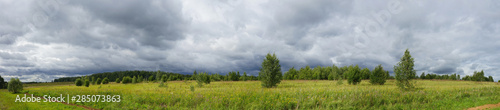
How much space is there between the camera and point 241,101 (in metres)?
14.8

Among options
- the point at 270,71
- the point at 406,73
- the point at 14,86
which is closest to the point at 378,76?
the point at 406,73

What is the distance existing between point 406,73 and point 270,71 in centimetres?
1630

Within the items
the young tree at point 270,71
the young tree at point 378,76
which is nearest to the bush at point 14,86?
the young tree at point 270,71

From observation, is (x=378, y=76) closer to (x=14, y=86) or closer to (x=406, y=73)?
(x=406, y=73)

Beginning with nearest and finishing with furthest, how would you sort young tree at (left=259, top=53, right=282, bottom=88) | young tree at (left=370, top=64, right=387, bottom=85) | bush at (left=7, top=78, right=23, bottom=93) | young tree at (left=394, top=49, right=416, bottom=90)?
1. young tree at (left=394, top=49, right=416, bottom=90)
2. young tree at (left=259, top=53, right=282, bottom=88)
3. bush at (left=7, top=78, right=23, bottom=93)
4. young tree at (left=370, top=64, right=387, bottom=85)

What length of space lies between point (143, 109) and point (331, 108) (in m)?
12.1

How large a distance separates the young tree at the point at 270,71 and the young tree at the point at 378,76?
2274 centimetres

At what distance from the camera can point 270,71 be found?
30.6 metres

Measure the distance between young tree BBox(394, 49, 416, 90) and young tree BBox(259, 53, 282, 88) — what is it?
1450 cm

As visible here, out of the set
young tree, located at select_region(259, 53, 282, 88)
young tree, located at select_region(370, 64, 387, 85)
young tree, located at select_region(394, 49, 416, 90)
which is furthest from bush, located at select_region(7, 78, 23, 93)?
young tree, located at select_region(370, 64, 387, 85)

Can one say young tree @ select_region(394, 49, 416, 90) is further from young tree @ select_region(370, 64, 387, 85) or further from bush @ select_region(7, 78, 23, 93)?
bush @ select_region(7, 78, 23, 93)

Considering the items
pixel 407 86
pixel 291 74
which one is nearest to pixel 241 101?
pixel 407 86

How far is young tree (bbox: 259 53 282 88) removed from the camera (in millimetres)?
30609

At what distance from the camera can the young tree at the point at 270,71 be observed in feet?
100
